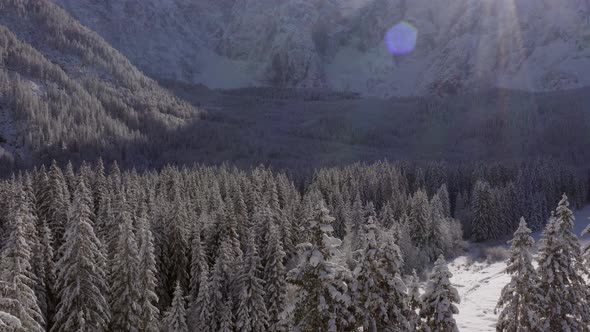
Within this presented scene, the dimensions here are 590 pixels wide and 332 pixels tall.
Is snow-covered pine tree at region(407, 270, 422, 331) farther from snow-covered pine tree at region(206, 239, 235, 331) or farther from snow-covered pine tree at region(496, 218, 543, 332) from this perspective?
snow-covered pine tree at region(206, 239, 235, 331)

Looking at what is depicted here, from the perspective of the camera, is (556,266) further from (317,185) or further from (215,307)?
(317,185)

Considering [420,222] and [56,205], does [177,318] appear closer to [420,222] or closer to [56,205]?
[56,205]

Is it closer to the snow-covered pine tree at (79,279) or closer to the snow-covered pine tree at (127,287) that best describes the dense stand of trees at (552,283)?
the snow-covered pine tree at (79,279)

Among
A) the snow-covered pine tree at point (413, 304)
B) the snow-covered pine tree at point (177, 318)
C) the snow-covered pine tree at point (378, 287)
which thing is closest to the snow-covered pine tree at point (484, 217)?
the snow-covered pine tree at point (177, 318)

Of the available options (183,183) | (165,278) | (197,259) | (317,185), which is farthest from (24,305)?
(317,185)

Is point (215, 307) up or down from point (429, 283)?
down

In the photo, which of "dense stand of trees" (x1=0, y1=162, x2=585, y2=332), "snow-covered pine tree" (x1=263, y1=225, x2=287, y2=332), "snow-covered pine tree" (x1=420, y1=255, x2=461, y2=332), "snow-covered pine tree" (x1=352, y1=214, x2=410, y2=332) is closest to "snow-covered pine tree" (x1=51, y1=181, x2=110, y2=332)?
"dense stand of trees" (x1=0, y1=162, x2=585, y2=332)
